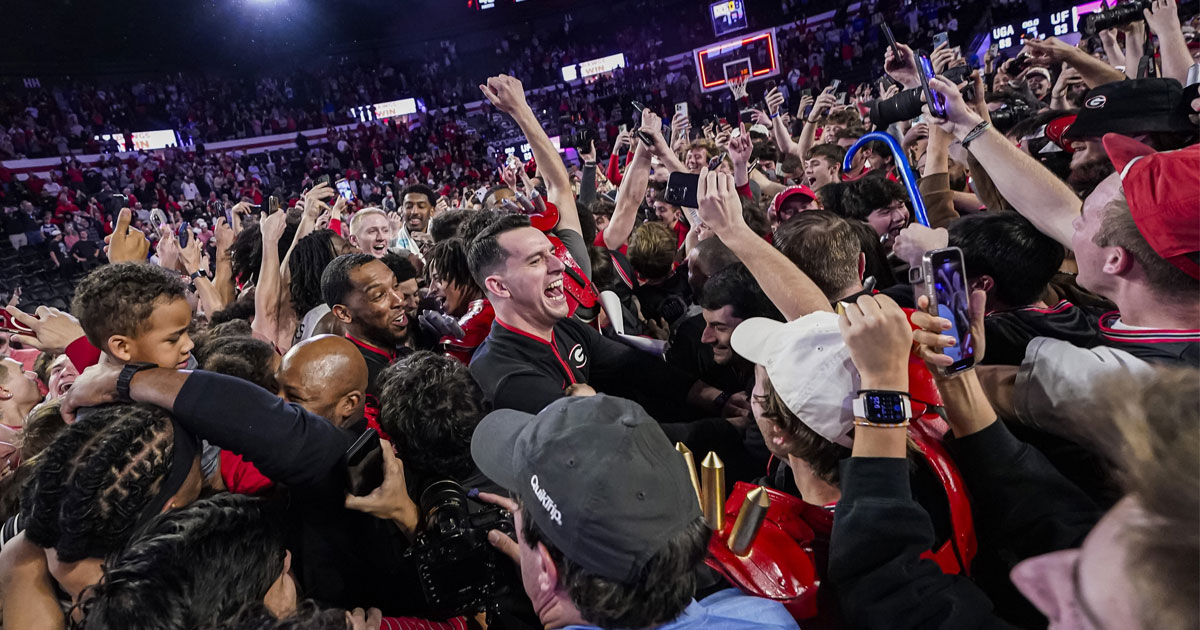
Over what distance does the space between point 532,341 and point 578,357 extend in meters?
0.33

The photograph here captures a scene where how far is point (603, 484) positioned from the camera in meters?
1.10

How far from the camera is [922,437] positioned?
1.48 m

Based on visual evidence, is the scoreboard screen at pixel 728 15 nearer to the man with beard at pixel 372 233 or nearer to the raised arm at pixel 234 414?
the man with beard at pixel 372 233

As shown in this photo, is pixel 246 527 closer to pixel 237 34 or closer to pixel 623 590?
pixel 623 590

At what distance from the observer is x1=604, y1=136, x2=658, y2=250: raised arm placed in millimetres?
3807

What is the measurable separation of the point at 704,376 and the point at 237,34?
30906 millimetres

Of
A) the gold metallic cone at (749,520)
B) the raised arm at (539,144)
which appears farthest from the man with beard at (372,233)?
the gold metallic cone at (749,520)

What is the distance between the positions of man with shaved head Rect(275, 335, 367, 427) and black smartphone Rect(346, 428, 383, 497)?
1.72ft

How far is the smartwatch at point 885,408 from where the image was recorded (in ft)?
4.01

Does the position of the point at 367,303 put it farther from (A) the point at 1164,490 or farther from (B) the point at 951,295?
(A) the point at 1164,490

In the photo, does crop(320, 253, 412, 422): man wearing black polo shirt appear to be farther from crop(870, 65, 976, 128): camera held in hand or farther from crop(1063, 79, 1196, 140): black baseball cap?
crop(1063, 79, 1196, 140): black baseball cap

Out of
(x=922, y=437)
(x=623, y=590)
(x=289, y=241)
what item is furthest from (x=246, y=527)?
(x=289, y=241)

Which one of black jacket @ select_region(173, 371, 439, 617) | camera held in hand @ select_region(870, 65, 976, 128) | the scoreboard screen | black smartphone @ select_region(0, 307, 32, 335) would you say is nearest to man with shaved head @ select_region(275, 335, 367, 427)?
black jacket @ select_region(173, 371, 439, 617)

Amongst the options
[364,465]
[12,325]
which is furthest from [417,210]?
[364,465]
